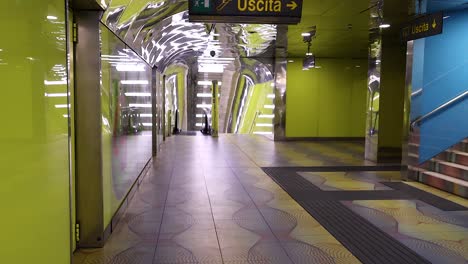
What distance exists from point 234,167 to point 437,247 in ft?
15.8

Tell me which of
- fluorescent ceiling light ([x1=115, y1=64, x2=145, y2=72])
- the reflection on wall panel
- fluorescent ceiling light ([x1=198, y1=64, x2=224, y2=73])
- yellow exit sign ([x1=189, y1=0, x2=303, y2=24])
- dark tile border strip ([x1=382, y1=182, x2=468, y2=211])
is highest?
fluorescent ceiling light ([x1=198, y1=64, x2=224, y2=73])

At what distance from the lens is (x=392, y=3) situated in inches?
243

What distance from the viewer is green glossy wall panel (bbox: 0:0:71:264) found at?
1.93 m

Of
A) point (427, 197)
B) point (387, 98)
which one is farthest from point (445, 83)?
point (387, 98)

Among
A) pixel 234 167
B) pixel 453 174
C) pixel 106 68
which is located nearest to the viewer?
pixel 106 68

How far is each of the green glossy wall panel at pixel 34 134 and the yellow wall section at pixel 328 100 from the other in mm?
11780

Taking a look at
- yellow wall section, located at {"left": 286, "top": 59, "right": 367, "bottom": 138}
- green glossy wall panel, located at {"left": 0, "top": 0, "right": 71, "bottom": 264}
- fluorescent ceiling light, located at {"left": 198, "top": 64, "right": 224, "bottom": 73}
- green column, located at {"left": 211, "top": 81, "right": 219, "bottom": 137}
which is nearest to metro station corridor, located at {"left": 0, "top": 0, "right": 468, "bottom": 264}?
green glossy wall panel, located at {"left": 0, "top": 0, "right": 71, "bottom": 264}

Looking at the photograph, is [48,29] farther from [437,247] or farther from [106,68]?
[437,247]

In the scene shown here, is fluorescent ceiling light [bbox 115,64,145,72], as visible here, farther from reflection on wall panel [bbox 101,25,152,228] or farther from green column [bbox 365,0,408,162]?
green column [bbox 365,0,408,162]

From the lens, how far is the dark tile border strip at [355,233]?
12.2 feet

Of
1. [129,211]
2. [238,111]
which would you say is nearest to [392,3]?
[129,211]

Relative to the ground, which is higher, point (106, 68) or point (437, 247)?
point (106, 68)

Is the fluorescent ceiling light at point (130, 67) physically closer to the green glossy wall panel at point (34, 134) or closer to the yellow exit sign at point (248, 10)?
the yellow exit sign at point (248, 10)

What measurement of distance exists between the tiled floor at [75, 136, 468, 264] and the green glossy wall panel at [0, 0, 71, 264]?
3.70 feet
